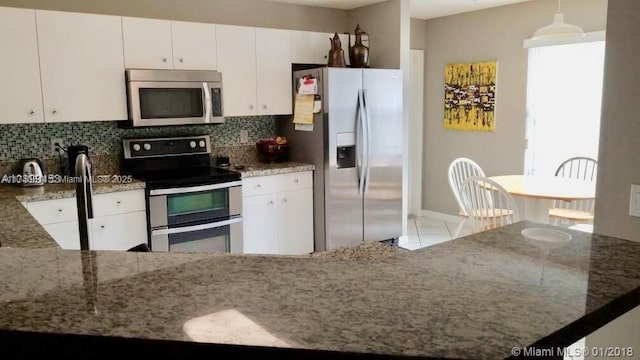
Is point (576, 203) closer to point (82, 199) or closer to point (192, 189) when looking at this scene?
point (192, 189)

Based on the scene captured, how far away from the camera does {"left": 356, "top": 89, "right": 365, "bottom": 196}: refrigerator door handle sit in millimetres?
4387

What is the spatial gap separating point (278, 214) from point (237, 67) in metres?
1.24

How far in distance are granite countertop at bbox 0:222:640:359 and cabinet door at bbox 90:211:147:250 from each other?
2.34 metres

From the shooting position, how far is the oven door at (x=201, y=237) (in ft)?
Result: 12.0

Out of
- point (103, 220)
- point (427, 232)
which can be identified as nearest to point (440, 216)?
point (427, 232)

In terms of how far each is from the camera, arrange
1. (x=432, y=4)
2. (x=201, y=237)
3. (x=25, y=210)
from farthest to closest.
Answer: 1. (x=432, y=4)
2. (x=201, y=237)
3. (x=25, y=210)

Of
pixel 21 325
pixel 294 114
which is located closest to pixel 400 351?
pixel 21 325

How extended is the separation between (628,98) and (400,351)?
1.60 meters

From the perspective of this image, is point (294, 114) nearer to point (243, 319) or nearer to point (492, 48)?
point (492, 48)

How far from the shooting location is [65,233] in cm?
332

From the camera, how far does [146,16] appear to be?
13.5ft

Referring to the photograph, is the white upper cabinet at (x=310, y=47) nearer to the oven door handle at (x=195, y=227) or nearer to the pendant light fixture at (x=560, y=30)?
the oven door handle at (x=195, y=227)

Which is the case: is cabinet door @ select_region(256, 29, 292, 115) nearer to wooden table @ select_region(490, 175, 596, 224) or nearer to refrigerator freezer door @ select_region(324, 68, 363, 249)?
refrigerator freezer door @ select_region(324, 68, 363, 249)

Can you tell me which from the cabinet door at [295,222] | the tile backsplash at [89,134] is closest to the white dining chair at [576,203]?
the cabinet door at [295,222]
